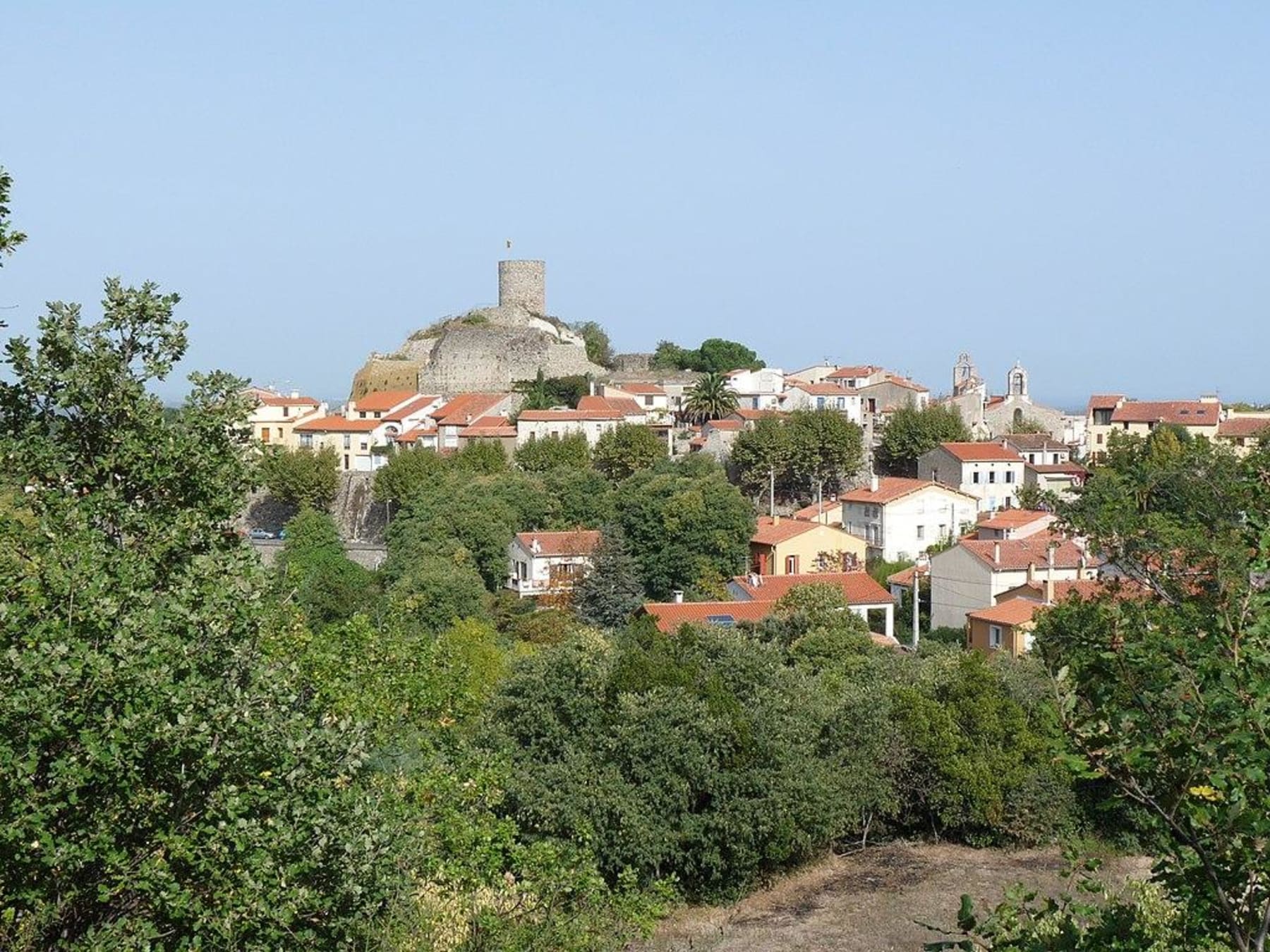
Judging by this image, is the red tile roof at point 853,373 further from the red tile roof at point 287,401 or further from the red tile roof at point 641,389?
the red tile roof at point 287,401

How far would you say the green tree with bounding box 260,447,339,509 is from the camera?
58.8 meters

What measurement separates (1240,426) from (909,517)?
19.1 metres

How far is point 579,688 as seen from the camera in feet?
70.0

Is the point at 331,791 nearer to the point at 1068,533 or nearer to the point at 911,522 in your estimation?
the point at 1068,533

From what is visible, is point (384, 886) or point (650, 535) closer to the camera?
point (384, 886)

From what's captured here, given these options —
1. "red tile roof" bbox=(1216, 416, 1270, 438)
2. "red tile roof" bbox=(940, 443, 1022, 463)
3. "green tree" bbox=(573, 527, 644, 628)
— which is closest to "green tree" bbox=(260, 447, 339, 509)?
"green tree" bbox=(573, 527, 644, 628)

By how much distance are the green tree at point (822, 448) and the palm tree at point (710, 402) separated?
7655mm

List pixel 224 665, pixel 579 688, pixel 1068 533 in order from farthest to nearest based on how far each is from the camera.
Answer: pixel 579 688 < pixel 1068 533 < pixel 224 665

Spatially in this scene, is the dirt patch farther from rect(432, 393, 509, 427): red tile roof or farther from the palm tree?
rect(432, 393, 509, 427): red tile roof

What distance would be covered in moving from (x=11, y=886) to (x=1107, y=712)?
4802 millimetres

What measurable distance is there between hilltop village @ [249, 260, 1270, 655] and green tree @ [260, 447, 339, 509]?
2.81 metres

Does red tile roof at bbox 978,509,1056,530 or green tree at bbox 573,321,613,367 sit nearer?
red tile roof at bbox 978,509,1056,530

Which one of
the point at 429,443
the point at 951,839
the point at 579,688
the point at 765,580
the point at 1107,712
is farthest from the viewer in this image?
the point at 429,443

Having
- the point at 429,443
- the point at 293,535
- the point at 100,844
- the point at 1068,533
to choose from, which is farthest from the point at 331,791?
the point at 429,443
